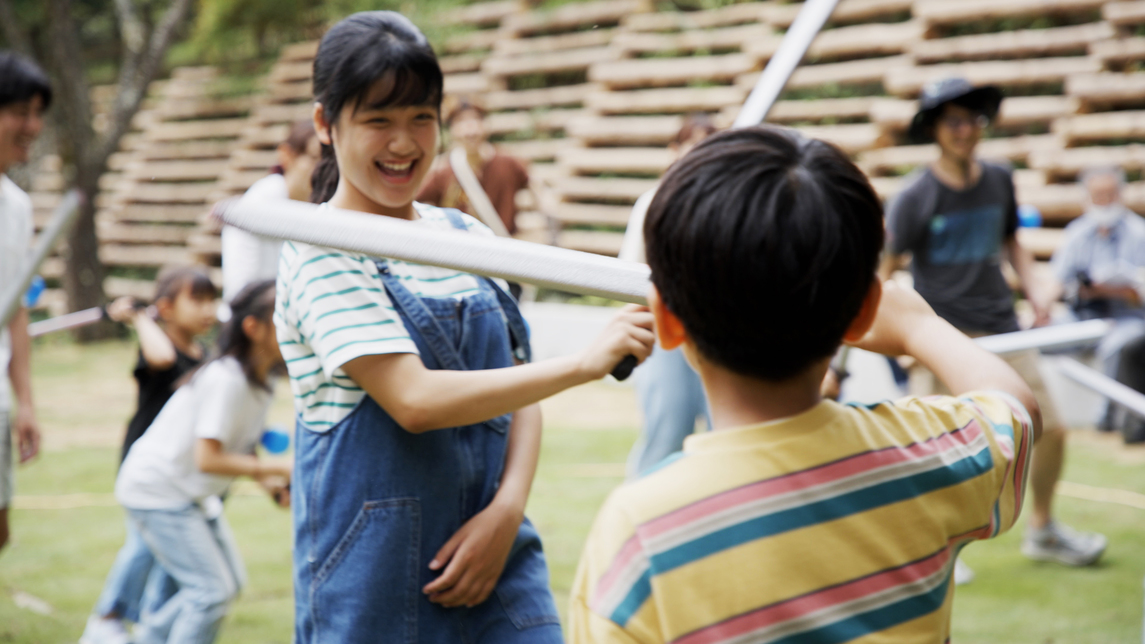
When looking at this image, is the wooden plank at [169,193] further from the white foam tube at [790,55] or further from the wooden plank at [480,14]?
the white foam tube at [790,55]

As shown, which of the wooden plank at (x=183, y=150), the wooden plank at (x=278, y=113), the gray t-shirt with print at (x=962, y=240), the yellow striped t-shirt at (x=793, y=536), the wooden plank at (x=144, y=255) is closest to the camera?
the yellow striped t-shirt at (x=793, y=536)

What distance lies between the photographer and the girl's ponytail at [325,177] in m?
1.70

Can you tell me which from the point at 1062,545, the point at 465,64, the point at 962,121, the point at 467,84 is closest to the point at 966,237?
the point at 962,121

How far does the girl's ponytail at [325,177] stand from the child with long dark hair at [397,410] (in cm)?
10

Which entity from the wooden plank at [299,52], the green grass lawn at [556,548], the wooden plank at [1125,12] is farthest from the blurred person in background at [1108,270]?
the wooden plank at [299,52]

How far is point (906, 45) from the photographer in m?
8.61

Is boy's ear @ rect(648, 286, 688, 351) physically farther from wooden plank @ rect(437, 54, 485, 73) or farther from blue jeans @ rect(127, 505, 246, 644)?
wooden plank @ rect(437, 54, 485, 73)

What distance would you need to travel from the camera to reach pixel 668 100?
982 cm

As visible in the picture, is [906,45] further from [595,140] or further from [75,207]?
[75,207]

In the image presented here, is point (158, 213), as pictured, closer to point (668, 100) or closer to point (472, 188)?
point (668, 100)

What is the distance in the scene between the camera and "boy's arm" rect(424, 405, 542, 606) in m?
1.45

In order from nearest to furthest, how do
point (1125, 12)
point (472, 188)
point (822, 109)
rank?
point (472, 188), point (1125, 12), point (822, 109)

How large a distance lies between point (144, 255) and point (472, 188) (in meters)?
8.66

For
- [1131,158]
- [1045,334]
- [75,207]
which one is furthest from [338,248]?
[1131,158]
